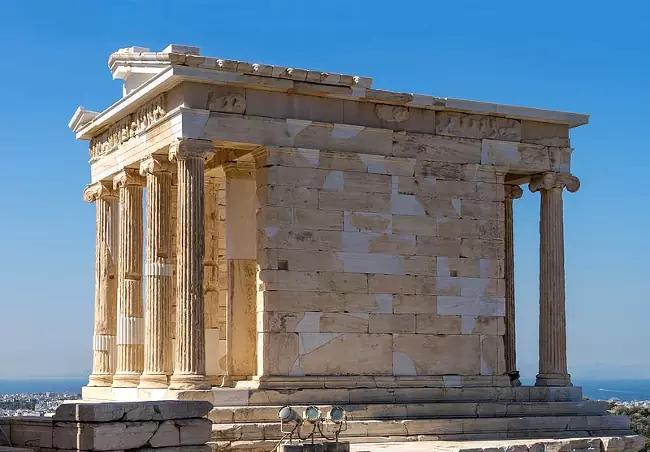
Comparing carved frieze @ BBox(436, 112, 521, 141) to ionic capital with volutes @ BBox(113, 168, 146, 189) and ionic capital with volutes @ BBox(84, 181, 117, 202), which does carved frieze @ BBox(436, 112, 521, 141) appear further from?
ionic capital with volutes @ BBox(84, 181, 117, 202)

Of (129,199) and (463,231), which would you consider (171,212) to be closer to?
(129,199)

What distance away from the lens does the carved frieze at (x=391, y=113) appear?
Result: 30.1 metres

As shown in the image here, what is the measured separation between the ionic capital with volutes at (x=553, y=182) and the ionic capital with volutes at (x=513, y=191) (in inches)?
66.5

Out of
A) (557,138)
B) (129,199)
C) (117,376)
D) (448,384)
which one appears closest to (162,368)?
(117,376)

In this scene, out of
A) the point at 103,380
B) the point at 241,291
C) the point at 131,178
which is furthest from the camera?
the point at 103,380

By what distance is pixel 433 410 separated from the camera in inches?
1147

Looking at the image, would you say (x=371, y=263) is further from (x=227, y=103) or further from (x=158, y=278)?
(x=227, y=103)

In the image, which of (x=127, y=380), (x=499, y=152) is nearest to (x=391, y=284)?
(x=499, y=152)

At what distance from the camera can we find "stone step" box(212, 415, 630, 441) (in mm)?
26266

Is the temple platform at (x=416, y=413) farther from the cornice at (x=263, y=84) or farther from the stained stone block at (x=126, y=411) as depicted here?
the cornice at (x=263, y=84)

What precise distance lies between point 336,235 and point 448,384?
Answer: 4.30m

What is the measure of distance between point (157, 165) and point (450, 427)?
8.51 m

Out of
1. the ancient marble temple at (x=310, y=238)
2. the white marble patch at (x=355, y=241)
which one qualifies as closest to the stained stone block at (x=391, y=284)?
the ancient marble temple at (x=310, y=238)

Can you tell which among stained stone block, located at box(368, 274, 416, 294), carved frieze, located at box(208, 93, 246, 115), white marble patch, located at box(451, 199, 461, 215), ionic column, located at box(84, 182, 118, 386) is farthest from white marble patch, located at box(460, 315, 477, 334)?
ionic column, located at box(84, 182, 118, 386)
